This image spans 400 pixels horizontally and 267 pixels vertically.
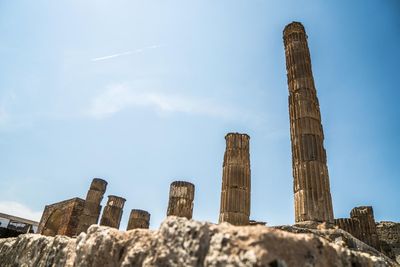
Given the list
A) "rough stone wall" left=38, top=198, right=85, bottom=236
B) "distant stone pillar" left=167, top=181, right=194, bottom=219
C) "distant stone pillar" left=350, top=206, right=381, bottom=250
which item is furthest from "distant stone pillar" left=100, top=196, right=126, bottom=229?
"distant stone pillar" left=350, top=206, right=381, bottom=250

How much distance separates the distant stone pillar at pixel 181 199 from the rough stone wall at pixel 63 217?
24.6 ft

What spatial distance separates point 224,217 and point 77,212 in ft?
32.3

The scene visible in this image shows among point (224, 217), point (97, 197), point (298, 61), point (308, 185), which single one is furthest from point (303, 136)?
point (97, 197)

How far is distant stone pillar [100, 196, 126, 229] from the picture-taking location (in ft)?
52.5

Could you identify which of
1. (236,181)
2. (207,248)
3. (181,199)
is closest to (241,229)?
(207,248)

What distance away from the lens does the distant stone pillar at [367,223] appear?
1022cm

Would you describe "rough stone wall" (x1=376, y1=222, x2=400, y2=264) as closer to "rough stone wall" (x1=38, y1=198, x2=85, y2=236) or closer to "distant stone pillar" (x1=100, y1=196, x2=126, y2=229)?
"distant stone pillar" (x1=100, y1=196, x2=126, y2=229)

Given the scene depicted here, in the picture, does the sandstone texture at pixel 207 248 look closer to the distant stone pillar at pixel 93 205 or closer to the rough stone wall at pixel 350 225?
the rough stone wall at pixel 350 225

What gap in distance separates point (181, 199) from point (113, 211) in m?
6.44

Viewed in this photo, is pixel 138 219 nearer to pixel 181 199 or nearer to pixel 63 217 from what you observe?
pixel 63 217

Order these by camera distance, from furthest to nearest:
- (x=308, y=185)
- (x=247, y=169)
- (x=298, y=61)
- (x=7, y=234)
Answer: (x=247, y=169) < (x=298, y=61) < (x=308, y=185) < (x=7, y=234)

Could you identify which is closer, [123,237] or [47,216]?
[123,237]

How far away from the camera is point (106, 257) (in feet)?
4.40

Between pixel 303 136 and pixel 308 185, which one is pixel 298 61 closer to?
pixel 303 136
